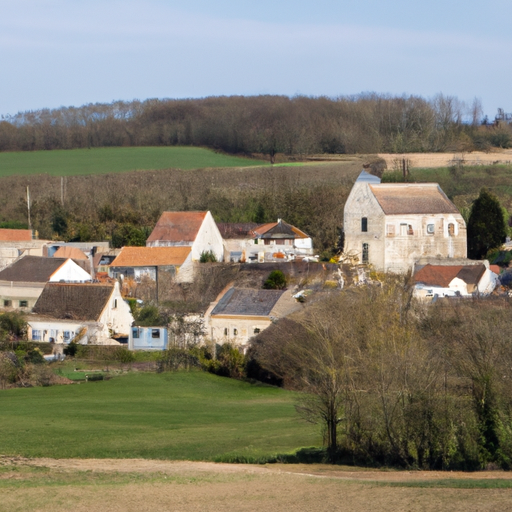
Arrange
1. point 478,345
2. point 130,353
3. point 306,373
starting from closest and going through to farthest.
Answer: point 478,345
point 306,373
point 130,353

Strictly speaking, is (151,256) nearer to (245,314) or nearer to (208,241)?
(208,241)

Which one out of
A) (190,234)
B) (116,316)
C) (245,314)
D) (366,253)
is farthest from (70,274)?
(366,253)

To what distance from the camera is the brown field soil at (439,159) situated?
6588 cm

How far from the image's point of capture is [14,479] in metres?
16.4

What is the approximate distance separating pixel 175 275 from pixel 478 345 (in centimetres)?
2513

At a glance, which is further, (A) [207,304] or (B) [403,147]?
(B) [403,147]

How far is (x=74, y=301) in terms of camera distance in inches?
1515

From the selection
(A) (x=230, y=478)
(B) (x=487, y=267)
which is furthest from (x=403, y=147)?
(A) (x=230, y=478)

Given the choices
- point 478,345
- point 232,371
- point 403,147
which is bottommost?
point 232,371

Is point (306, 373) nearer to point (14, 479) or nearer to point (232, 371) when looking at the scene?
point (232, 371)

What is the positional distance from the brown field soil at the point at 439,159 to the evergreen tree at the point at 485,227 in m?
17.4

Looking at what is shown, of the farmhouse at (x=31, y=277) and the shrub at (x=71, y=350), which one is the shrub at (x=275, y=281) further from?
the shrub at (x=71, y=350)

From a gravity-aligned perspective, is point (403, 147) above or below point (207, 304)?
above

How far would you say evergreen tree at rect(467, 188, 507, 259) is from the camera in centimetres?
4712
